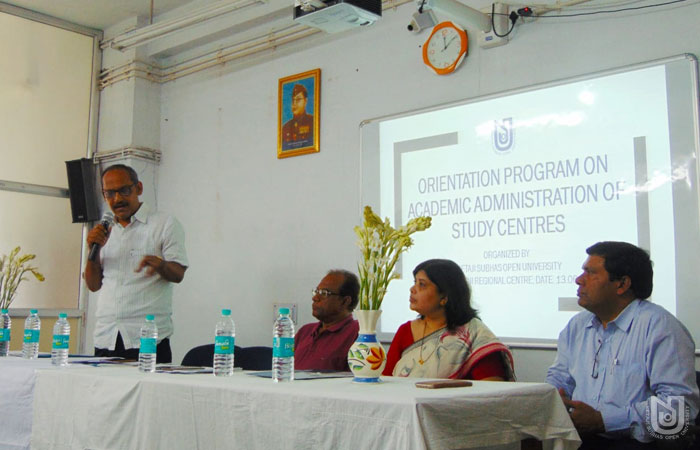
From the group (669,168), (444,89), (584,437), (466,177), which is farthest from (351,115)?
(584,437)

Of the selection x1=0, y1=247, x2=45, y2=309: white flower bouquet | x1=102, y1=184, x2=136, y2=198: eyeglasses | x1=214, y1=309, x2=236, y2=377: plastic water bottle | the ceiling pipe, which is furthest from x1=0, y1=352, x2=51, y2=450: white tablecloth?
x1=0, y1=247, x2=45, y2=309: white flower bouquet

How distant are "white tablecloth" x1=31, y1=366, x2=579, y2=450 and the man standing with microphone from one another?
1040 mm

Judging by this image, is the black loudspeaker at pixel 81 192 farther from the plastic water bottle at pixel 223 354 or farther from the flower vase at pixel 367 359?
the flower vase at pixel 367 359

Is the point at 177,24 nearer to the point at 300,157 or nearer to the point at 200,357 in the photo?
the point at 300,157

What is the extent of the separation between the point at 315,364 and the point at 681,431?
1607 millimetres

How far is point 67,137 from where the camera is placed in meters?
5.71

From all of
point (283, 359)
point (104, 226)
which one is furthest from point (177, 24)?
point (283, 359)

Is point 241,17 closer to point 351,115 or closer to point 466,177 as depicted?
point 351,115

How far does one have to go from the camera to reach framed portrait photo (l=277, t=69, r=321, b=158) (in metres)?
4.53

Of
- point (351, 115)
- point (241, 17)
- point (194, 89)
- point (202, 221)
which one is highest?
point (241, 17)

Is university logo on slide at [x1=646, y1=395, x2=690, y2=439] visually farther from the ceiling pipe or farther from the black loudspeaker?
the black loudspeaker

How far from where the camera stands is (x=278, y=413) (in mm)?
1812

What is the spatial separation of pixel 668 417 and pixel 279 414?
51.1 inches

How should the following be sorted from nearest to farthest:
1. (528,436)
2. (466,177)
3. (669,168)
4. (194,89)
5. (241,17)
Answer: (528,436) → (669,168) → (466,177) → (241,17) → (194,89)
